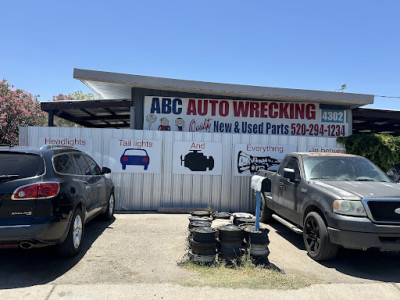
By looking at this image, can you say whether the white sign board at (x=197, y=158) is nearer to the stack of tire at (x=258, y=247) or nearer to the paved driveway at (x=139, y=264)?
the paved driveway at (x=139, y=264)

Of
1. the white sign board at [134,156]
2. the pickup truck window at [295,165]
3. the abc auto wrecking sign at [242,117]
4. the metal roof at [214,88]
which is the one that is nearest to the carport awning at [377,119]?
the abc auto wrecking sign at [242,117]

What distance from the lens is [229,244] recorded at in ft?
15.4

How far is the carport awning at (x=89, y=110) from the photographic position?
34.9 ft

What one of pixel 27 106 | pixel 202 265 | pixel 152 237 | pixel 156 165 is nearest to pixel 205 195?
pixel 156 165

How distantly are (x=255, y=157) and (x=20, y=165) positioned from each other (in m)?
6.47

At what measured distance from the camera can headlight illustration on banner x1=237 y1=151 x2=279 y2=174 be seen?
9.22 m

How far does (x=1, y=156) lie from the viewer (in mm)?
4395

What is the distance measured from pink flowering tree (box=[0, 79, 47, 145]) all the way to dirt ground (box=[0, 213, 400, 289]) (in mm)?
9919

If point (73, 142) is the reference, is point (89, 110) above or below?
above

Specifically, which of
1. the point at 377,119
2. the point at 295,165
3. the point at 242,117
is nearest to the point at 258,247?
the point at 295,165

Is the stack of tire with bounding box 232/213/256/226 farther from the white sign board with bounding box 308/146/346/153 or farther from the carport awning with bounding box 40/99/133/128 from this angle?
the carport awning with bounding box 40/99/133/128

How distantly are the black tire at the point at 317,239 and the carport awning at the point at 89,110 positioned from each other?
7.38 m

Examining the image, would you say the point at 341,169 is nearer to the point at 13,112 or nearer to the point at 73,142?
the point at 73,142

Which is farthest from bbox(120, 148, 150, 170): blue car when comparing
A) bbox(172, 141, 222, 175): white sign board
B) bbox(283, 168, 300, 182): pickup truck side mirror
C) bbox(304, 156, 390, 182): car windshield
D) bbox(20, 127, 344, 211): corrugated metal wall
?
bbox(304, 156, 390, 182): car windshield
